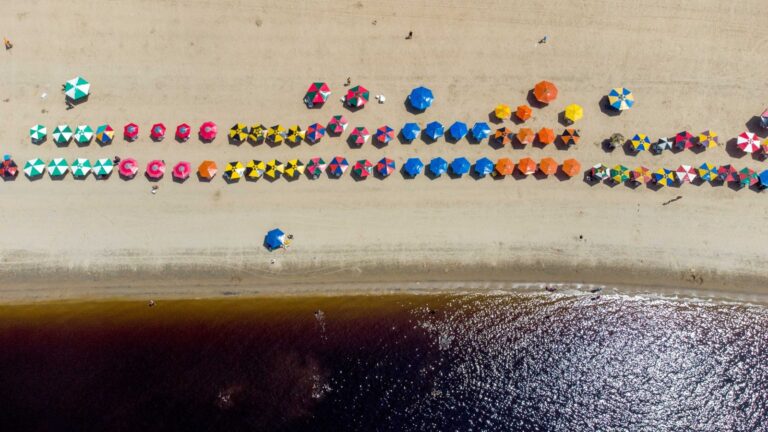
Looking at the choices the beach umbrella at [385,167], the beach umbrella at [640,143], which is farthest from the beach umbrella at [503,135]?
the beach umbrella at [640,143]

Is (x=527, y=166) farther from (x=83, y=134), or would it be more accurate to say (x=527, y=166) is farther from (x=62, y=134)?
(x=62, y=134)

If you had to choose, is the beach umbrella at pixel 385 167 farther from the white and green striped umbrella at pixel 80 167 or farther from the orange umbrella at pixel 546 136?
the white and green striped umbrella at pixel 80 167

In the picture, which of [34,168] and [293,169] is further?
[34,168]

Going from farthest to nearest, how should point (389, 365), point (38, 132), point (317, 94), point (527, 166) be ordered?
point (317, 94)
point (38, 132)
point (527, 166)
point (389, 365)

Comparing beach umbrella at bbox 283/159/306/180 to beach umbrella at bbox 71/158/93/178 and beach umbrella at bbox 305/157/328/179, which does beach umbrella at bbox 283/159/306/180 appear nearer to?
beach umbrella at bbox 305/157/328/179

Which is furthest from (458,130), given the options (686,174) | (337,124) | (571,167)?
(686,174)

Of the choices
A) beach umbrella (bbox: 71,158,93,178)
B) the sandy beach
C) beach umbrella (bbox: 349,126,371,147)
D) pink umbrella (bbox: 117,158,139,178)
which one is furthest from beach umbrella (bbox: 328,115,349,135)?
beach umbrella (bbox: 71,158,93,178)

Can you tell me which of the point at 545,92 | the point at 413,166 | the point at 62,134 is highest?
the point at 545,92
